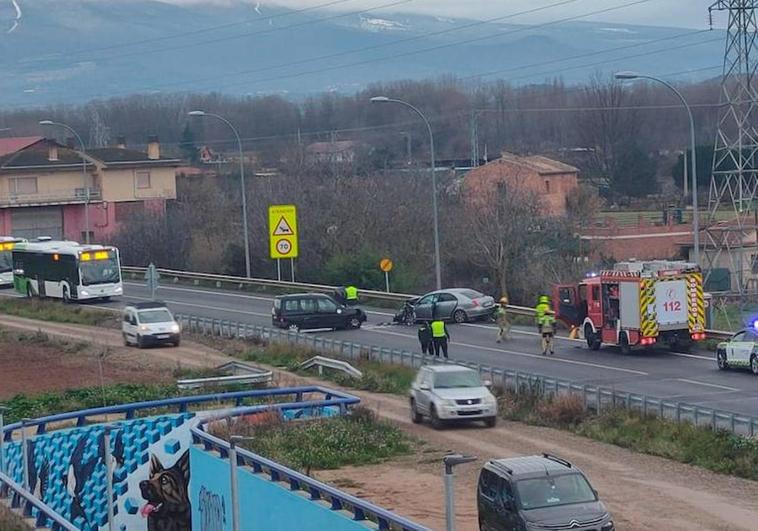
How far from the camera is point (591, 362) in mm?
37281

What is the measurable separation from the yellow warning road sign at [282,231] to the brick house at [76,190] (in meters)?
36.2

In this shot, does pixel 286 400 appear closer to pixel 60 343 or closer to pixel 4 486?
pixel 4 486

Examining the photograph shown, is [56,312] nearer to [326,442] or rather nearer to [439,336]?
[439,336]

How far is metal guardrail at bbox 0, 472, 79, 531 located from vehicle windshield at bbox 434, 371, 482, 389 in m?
9.89

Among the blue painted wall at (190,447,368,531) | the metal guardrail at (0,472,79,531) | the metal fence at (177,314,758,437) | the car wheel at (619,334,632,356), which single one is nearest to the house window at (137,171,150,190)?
the metal fence at (177,314,758,437)

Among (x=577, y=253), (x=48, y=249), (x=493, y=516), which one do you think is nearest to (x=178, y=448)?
(x=493, y=516)

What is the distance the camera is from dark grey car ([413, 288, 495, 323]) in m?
47.4

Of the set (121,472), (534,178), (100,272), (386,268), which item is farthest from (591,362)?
(534,178)

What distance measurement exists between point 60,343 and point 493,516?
103 feet

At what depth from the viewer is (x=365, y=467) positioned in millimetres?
25344

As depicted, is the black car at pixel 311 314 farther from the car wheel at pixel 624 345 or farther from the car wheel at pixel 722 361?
the car wheel at pixel 722 361

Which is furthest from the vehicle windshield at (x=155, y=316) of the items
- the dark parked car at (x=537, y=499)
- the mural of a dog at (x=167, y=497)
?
the dark parked car at (x=537, y=499)

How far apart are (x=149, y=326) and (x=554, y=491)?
94.2 feet

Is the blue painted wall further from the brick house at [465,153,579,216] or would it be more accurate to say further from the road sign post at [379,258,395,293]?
the brick house at [465,153,579,216]
